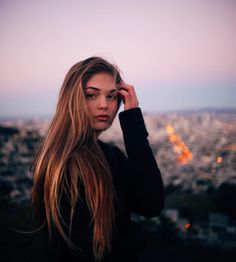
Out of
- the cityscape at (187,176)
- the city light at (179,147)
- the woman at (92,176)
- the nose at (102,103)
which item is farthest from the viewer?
the city light at (179,147)

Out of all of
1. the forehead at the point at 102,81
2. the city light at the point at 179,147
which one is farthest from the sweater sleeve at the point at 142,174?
the city light at the point at 179,147

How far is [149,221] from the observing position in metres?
6.38

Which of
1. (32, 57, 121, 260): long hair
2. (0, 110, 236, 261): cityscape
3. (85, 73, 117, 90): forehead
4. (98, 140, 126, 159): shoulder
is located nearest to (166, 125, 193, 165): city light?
(0, 110, 236, 261): cityscape

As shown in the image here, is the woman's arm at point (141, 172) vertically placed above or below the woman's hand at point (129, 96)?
below

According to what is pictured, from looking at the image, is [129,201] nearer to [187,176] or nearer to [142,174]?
[142,174]

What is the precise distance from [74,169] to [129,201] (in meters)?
0.29

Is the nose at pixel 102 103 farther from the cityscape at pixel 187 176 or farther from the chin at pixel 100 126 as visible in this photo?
the cityscape at pixel 187 176

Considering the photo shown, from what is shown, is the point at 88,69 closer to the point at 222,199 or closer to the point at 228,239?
the point at 228,239

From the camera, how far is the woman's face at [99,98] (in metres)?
1.12

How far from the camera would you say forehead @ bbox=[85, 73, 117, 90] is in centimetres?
113

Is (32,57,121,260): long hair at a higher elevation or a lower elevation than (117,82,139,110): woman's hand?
lower

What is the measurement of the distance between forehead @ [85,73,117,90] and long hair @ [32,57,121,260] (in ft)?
0.07

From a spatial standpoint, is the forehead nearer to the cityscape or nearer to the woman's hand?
the woman's hand

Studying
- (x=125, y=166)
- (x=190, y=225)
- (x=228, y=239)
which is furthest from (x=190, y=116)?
(x=125, y=166)
